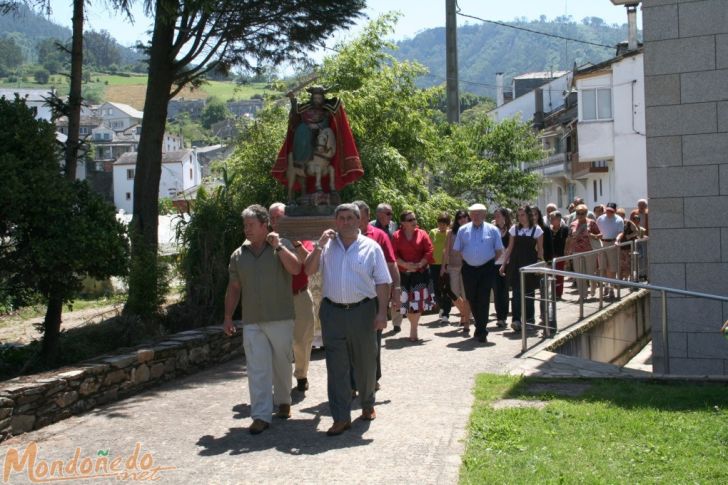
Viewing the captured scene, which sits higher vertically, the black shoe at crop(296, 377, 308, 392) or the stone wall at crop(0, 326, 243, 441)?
the stone wall at crop(0, 326, 243, 441)

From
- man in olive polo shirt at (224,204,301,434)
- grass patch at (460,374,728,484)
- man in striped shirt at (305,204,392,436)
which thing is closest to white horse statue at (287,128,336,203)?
grass patch at (460,374,728,484)

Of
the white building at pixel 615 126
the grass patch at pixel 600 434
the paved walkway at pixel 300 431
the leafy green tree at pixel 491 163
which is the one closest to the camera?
the grass patch at pixel 600 434

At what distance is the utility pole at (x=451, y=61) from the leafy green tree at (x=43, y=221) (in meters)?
12.5

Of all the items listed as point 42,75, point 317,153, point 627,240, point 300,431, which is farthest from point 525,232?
point 42,75

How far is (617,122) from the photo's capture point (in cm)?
3816

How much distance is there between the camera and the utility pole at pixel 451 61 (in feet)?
68.2

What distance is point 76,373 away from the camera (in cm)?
830

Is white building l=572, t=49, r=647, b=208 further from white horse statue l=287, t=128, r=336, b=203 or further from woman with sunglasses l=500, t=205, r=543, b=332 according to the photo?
white horse statue l=287, t=128, r=336, b=203

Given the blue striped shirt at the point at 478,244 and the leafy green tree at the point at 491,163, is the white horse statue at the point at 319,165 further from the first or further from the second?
the leafy green tree at the point at 491,163

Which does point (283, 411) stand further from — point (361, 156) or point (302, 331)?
point (361, 156)

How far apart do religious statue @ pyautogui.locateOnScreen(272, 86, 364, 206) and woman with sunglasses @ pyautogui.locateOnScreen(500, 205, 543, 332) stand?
2537mm

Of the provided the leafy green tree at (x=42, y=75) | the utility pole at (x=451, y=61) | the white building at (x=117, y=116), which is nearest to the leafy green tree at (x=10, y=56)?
the leafy green tree at (x=42, y=75)

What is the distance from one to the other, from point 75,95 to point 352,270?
5.36m

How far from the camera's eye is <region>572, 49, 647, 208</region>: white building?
36.0 metres
